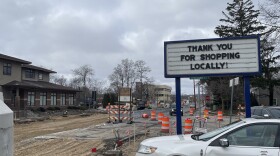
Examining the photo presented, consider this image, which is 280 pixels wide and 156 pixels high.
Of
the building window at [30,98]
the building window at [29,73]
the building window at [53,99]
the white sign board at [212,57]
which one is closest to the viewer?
the white sign board at [212,57]

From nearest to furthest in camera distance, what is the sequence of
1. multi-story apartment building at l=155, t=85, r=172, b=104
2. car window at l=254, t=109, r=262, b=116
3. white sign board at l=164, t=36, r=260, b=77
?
white sign board at l=164, t=36, r=260, b=77 → car window at l=254, t=109, r=262, b=116 → multi-story apartment building at l=155, t=85, r=172, b=104

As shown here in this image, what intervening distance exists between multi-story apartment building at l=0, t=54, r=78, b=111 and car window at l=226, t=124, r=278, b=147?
129ft

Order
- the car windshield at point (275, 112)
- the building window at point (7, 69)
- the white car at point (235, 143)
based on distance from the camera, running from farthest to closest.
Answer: the building window at point (7, 69) → the car windshield at point (275, 112) → the white car at point (235, 143)

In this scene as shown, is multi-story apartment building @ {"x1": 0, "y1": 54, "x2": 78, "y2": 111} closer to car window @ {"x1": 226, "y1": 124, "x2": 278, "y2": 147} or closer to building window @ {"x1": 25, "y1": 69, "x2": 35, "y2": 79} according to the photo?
building window @ {"x1": 25, "y1": 69, "x2": 35, "y2": 79}

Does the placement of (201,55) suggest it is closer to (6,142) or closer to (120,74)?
(6,142)

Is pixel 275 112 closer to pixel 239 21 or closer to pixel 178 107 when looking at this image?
pixel 178 107

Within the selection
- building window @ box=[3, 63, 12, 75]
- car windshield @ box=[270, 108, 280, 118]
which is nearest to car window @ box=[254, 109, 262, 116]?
car windshield @ box=[270, 108, 280, 118]

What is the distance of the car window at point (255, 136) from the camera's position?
251 inches

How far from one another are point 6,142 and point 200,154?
11.7 feet

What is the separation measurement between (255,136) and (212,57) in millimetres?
6783

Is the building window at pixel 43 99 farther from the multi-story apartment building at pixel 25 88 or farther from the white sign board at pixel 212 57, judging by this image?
the white sign board at pixel 212 57

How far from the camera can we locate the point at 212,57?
1305 cm

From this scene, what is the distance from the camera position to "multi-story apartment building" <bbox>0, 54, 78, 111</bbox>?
43969 millimetres

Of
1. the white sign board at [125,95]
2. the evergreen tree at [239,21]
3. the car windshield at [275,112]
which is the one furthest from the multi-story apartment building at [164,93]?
the car windshield at [275,112]
